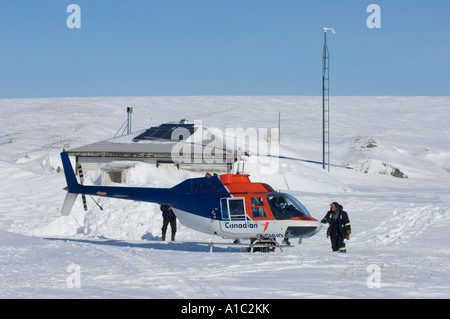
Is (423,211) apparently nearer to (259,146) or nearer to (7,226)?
(7,226)

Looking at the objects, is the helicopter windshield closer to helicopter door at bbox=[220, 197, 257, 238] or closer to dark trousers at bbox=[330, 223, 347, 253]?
helicopter door at bbox=[220, 197, 257, 238]

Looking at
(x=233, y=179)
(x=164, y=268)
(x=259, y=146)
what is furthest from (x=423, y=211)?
(x=259, y=146)

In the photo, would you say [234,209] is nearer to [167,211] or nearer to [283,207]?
[283,207]

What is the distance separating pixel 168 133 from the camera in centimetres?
3859

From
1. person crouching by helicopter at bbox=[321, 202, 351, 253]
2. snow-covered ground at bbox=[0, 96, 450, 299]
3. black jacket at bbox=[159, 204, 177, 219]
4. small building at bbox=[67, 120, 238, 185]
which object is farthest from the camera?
small building at bbox=[67, 120, 238, 185]

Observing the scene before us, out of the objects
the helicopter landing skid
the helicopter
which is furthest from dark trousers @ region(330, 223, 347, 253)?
the helicopter landing skid

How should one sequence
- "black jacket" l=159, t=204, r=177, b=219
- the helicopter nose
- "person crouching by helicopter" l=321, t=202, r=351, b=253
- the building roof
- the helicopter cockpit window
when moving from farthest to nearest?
the building roof
"black jacket" l=159, t=204, r=177, b=219
"person crouching by helicopter" l=321, t=202, r=351, b=253
the helicopter cockpit window
the helicopter nose

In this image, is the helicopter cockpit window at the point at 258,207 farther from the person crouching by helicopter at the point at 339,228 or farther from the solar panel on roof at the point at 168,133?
the solar panel on roof at the point at 168,133

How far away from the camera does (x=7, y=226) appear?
23.5 metres

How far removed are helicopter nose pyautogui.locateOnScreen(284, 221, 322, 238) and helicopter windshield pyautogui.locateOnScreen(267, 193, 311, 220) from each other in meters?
0.33

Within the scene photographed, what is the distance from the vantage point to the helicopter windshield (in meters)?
16.0

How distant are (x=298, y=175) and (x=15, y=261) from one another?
75.8 feet

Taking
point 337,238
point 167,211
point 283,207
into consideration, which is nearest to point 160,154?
point 167,211

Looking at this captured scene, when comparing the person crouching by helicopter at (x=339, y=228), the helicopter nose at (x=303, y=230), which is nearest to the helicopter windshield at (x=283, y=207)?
the helicopter nose at (x=303, y=230)
